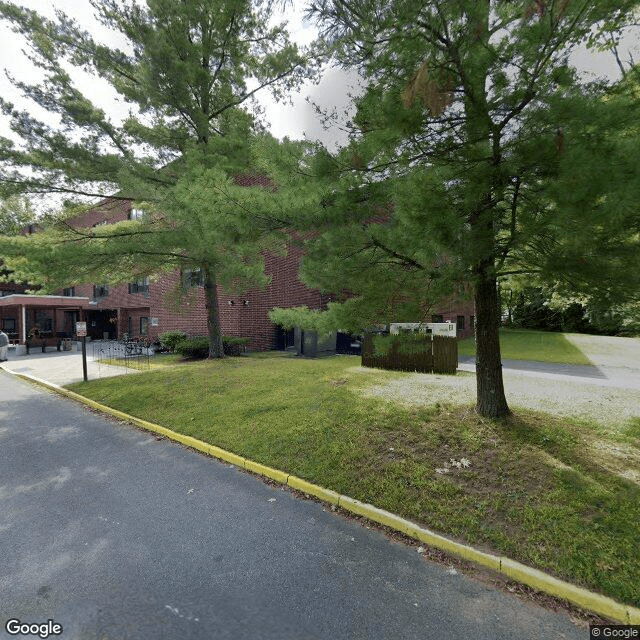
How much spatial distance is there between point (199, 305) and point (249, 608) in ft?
63.9

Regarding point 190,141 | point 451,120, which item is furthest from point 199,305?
point 451,120

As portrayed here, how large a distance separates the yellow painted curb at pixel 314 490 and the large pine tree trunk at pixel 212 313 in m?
11.2

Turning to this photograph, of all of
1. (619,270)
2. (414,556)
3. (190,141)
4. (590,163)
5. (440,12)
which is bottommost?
(414,556)

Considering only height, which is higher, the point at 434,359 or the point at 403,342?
the point at 403,342

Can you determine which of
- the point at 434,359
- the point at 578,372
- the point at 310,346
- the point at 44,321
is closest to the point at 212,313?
the point at 310,346

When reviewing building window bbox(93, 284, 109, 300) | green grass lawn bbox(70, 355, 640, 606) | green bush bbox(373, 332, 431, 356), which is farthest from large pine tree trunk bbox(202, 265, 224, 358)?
building window bbox(93, 284, 109, 300)

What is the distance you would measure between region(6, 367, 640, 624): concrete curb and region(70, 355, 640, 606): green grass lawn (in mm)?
112

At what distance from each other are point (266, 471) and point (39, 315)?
36757mm

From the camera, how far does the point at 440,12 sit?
12.7ft

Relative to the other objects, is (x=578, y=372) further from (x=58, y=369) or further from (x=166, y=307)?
(x=58, y=369)

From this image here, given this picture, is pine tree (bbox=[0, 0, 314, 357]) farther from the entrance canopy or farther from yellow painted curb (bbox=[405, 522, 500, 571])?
the entrance canopy

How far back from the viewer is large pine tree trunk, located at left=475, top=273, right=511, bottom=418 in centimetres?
594

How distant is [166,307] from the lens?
568 inches

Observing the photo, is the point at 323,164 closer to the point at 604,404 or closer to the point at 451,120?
the point at 451,120
